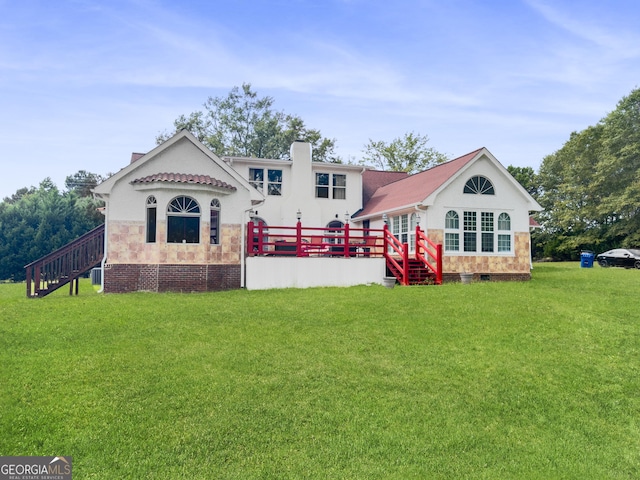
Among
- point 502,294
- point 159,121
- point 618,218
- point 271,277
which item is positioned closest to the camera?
point 502,294

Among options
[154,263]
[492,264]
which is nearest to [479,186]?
[492,264]

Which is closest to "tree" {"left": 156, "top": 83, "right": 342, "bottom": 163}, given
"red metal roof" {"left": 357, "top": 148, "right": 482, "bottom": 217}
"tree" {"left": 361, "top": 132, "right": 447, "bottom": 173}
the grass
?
"tree" {"left": 361, "top": 132, "right": 447, "bottom": 173}

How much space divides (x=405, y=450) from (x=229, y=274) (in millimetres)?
12042

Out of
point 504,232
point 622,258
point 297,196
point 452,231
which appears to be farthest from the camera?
point 622,258

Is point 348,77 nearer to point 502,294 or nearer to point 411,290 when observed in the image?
point 411,290

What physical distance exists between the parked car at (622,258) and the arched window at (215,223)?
26235 mm

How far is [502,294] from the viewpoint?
13.6 meters

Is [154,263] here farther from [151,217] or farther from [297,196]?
[297,196]

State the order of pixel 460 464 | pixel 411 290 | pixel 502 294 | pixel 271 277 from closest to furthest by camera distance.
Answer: pixel 460 464 → pixel 502 294 → pixel 411 290 → pixel 271 277

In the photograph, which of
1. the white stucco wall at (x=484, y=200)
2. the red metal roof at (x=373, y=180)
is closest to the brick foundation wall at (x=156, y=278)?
the white stucco wall at (x=484, y=200)

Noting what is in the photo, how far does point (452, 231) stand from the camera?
62.5ft

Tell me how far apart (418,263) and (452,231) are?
7.24ft

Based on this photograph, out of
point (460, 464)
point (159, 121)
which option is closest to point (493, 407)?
point (460, 464)

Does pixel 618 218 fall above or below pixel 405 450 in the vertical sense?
above
